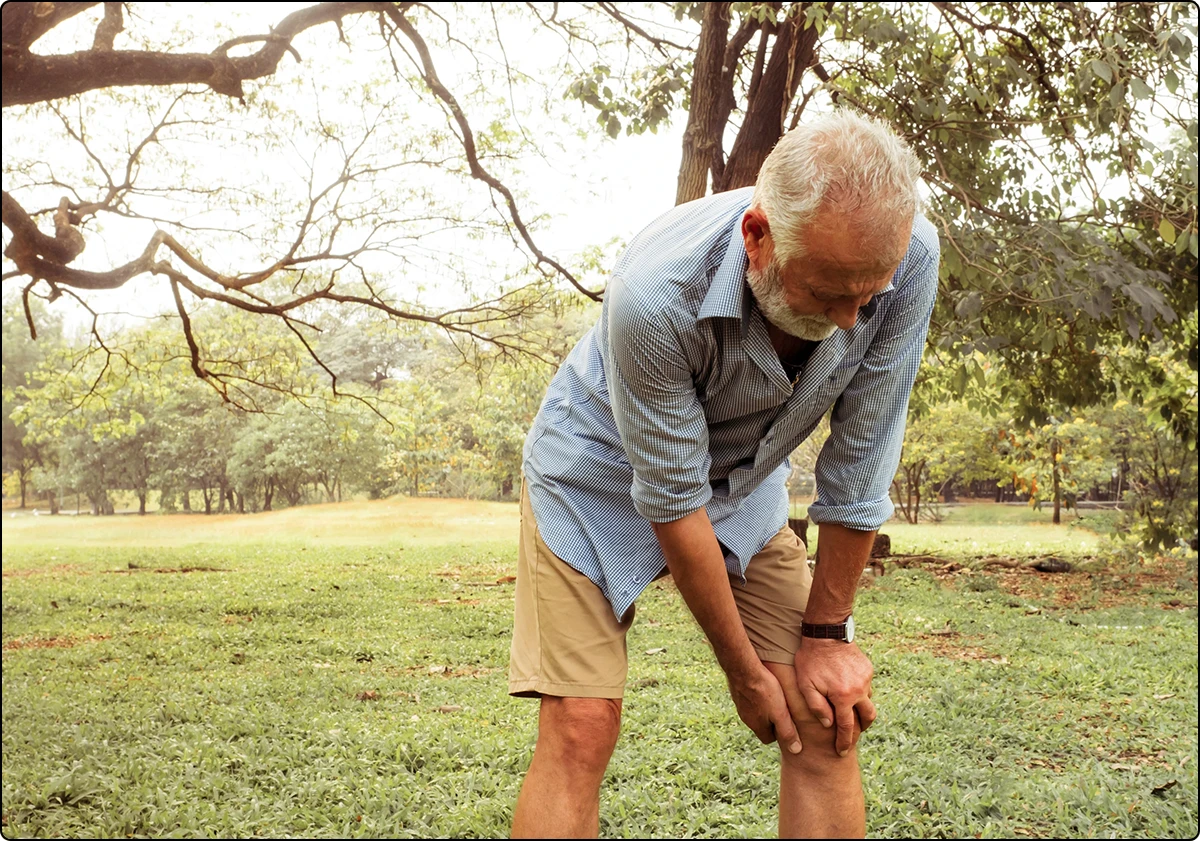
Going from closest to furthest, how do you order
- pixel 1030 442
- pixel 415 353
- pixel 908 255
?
1. pixel 908 255
2. pixel 415 353
3. pixel 1030 442

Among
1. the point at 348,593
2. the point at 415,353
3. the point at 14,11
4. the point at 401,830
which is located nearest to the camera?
the point at 401,830

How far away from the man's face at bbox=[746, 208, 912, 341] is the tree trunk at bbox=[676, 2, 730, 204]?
3751 mm

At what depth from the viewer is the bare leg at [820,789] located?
5.67ft

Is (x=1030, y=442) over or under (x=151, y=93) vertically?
under

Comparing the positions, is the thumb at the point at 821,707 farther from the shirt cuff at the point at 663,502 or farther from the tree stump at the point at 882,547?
the tree stump at the point at 882,547

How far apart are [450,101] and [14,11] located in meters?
2.89

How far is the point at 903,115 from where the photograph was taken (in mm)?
5996

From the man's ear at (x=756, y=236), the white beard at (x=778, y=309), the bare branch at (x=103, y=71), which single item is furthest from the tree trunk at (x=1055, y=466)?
the man's ear at (x=756, y=236)

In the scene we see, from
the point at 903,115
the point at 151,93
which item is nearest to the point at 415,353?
the point at 151,93

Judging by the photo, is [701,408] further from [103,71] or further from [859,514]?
[103,71]

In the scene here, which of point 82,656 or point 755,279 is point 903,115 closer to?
point 755,279

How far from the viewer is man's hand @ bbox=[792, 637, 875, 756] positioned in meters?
1.72

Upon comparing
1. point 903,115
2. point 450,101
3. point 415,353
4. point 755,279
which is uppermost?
point 450,101

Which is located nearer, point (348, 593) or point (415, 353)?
point (348, 593)
